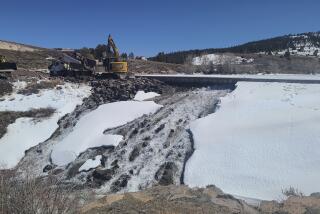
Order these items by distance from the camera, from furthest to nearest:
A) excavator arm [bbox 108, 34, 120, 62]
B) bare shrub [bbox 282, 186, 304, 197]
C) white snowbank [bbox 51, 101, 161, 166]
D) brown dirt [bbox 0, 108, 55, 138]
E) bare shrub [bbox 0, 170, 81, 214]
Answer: excavator arm [bbox 108, 34, 120, 62], brown dirt [bbox 0, 108, 55, 138], white snowbank [bbox 51, 101, 161, 166], bare shrub [bbox 282, 186, 304, 197], bare shrub [bbox 0, 170, 81, 214]

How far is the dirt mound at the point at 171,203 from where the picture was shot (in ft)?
37.1

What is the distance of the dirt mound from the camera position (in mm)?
11305

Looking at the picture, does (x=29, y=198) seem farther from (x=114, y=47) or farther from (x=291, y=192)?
(x=114, y=47)

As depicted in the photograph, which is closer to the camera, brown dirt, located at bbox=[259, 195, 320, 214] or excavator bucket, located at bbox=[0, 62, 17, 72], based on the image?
brown dirt, located at bbox=[259, 195, 320, 214]

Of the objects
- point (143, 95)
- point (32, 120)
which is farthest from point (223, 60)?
point (32, 120)


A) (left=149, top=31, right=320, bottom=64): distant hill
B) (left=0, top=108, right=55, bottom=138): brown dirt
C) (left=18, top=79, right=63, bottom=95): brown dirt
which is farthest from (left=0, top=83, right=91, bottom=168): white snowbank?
(left=149, top=31, right=320, bottom=64): distant hill

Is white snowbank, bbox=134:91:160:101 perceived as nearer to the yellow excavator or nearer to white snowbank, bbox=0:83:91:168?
white snowbank, bbox=0:83:91:168

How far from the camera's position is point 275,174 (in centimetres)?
1623

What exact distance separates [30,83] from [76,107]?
5985mm

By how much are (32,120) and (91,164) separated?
26.4 feet

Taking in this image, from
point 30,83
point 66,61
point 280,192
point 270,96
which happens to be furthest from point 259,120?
point 66,61

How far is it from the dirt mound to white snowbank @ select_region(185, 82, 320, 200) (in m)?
2.93

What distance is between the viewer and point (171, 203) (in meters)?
11.9

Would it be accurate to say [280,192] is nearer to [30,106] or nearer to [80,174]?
[80,174]
